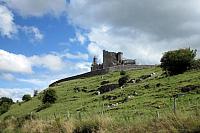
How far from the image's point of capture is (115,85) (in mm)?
85750

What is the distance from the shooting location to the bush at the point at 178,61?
71.4 metres

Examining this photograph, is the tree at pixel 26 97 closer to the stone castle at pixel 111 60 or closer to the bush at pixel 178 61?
the stone castle at pixel 111 60

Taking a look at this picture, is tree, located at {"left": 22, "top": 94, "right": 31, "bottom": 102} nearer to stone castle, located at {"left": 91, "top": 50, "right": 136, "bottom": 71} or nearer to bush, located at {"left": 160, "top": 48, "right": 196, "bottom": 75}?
stone castle, located at {"left": 91, "top": 50, "right": 136, "bottom": 71}

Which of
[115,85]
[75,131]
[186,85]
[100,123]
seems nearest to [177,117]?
[100,123]

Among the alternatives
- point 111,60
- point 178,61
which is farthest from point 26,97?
point 178,61

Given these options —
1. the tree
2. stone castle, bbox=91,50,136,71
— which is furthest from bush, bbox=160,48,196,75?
stone castle, bbox=91,50,136,71

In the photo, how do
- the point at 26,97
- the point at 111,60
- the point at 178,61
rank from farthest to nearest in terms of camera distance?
the point at 111,60
the point at 26,97
the point at 178,61

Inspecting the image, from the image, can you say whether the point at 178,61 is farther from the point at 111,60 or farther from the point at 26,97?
the point at 111,60

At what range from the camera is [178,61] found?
234 feet

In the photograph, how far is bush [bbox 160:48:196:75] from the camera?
71.4 metres

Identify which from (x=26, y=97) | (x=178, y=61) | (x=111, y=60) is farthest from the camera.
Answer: (x=111, y=60)

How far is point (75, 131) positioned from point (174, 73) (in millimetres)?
49529

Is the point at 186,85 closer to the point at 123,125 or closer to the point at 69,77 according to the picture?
the point at 123,125

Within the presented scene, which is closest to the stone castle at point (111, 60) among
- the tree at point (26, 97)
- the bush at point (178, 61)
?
the tree at point (26, 97)
